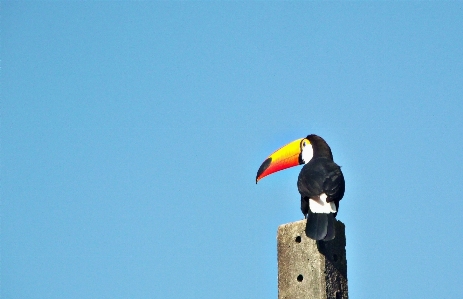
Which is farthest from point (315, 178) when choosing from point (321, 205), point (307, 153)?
point (307, 153)

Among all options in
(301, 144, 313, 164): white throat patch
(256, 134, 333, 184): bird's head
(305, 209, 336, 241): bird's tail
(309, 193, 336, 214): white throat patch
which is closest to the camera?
(305, 209, 336, 241): bird's tail

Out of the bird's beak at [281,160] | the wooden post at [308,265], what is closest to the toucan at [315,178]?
the bird's beak at [281,160]

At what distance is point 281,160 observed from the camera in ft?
49.9

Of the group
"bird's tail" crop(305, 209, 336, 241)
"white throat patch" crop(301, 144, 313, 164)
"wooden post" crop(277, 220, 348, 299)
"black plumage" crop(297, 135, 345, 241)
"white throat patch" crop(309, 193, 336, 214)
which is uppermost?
A: "white throat patch" crop(301, 144, 313, 164)

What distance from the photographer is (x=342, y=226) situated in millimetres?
11555

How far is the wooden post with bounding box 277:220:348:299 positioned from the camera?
10734 mm

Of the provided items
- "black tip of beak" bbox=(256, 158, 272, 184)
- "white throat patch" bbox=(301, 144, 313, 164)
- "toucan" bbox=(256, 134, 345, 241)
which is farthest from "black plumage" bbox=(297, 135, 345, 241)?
"black tip of beak" bbox=(256, 158, 272, 184)

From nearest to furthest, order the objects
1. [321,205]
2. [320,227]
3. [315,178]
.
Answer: [320,227] → [321,205] → [315,178]

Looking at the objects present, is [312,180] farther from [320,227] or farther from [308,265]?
[308,265]

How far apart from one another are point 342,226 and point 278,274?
1.09m

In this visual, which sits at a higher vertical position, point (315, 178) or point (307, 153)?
point (307, 153)

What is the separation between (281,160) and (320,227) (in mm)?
4311

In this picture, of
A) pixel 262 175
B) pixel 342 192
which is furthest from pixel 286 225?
→ pixel 262 175

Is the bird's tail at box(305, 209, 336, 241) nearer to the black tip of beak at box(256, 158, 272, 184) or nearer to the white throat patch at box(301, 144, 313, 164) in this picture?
the white throat patch at box(301, 144, 313, 164)
